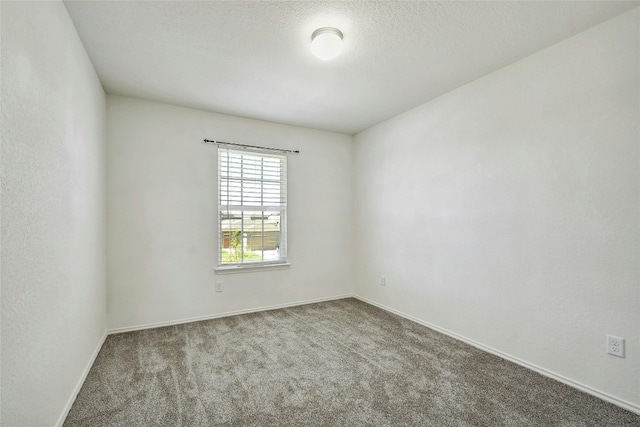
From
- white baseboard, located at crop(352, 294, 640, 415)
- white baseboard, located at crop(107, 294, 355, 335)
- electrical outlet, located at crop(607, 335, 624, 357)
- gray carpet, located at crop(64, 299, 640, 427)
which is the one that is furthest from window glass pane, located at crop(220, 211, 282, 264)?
electrical outlet, located at crop(607, 335, 624, 357)

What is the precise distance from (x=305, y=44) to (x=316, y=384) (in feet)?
8.15

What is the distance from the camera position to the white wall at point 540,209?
1.97 metres

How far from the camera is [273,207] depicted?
4.08 metres

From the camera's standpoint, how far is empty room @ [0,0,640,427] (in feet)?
5.79

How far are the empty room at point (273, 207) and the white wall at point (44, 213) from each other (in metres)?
0.02

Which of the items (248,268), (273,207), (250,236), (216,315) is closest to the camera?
(216,315)

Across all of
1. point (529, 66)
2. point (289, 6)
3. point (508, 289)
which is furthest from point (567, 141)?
point (289, 6)

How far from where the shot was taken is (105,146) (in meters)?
3.12

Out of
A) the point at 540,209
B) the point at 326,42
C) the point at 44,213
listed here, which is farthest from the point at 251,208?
the point at 540,209

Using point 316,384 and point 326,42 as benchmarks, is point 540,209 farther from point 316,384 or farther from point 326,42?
point 316,384

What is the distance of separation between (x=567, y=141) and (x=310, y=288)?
128 inches

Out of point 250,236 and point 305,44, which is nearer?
point 305,44

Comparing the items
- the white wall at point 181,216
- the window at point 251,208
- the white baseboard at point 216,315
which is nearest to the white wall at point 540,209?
the white baseboard at point 216,315

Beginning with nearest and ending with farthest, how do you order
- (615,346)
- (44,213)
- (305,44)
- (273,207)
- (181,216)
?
(44,213), (615,346), (305,44), (181,216), (273,207)
